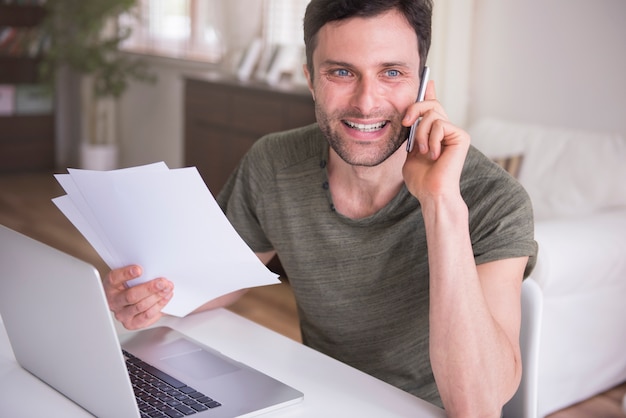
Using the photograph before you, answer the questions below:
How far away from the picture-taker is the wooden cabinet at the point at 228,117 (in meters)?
4.14

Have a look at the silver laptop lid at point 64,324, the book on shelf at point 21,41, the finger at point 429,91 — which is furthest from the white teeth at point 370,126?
the book on shelf at point 21,41

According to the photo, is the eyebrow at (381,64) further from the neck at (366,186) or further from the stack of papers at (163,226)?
the stack of papers at (163,226)

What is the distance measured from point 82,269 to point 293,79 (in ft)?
12.7

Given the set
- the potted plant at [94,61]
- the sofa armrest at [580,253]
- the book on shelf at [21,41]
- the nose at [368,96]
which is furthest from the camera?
the book on shelf at [21,41]

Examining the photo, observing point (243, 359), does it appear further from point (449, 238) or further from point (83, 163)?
point (83, 163)

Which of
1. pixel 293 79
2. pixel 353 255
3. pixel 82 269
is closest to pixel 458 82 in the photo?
pixel 293 79

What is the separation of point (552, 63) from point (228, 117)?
5.93 ft

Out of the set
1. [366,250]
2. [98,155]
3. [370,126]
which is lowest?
[98,155]

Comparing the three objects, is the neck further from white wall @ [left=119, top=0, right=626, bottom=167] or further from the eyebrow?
white wall @ [left=119, top=0, right=626, bottom=167]

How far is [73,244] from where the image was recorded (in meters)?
4.69

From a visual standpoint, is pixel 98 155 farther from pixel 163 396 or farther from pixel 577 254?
pixel 163 396

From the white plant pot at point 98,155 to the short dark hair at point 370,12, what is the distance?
4.94m

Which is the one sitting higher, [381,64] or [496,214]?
[381,64]

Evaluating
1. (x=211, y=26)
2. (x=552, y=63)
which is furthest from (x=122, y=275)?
(x=211, y=26)
